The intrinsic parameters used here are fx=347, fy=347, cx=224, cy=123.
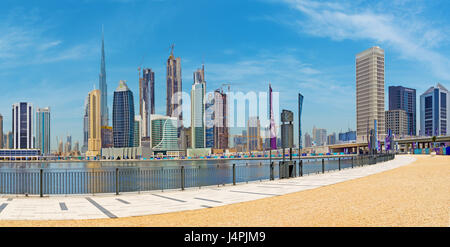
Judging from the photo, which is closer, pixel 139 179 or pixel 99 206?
pixel 99 206

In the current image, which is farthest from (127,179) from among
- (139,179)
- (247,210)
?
(247,210)

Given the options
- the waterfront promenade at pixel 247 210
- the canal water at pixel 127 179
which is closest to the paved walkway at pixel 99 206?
the waterfront promenade at pixel 247 210

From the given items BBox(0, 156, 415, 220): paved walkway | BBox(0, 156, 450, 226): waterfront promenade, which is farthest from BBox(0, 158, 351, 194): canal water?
BBox(0, 156, 450, 226): waterfront promenade

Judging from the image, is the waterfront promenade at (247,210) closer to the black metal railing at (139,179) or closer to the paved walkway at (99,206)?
the paved walkway at (99,206)

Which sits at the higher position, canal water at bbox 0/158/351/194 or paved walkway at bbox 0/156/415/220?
paved walkway at bbox 0/156/415/220

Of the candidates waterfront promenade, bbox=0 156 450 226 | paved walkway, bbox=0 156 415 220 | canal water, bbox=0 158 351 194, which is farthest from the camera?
canal water, bbox=0 158 351 194

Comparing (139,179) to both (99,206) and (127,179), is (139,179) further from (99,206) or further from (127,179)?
(99,206)

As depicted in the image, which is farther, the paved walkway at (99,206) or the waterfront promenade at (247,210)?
the paved walkway at (99,206)

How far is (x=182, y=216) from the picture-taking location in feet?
35.4

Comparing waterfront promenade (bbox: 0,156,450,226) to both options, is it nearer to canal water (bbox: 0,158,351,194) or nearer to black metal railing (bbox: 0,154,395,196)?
black metal railing (bbox: 0,154,395,196)

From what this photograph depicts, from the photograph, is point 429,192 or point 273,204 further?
point 429,192
